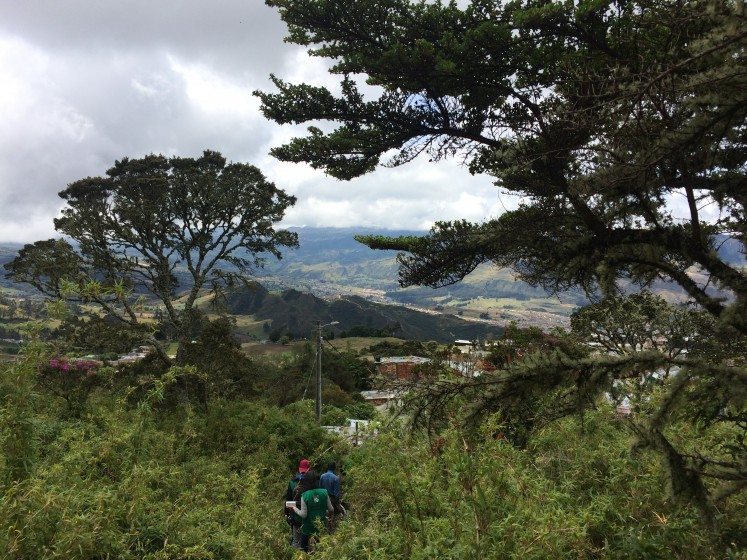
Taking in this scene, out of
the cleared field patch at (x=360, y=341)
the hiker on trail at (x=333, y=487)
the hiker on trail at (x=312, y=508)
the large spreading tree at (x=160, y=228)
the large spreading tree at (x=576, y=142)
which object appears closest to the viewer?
the large spreading tree at (x=576, y=142)

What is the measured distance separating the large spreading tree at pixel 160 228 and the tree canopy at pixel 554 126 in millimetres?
12752

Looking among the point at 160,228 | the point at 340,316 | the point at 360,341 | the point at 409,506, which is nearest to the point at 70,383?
the point at 160,228

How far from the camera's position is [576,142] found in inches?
226

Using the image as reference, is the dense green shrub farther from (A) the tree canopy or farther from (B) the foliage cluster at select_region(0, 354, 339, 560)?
(A) the tree canopy

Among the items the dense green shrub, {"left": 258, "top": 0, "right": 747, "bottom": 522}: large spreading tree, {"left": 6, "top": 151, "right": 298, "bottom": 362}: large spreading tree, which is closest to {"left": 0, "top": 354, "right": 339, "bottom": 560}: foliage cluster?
the dense green shrub

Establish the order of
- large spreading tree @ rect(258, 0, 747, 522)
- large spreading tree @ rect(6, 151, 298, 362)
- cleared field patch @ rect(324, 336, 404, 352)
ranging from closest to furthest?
large spreading tree @ rect(258, 0, 747, 522), large spreading tree @ rect(6, 151, 298, 362), cleared field patch @ rect(324, 336, 404, 352)

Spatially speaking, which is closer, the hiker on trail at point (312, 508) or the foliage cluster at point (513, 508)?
the foliage cluster at point (513, 508)

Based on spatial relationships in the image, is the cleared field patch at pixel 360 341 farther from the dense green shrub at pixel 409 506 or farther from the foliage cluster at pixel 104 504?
the dense green shrub at pixel 409 506

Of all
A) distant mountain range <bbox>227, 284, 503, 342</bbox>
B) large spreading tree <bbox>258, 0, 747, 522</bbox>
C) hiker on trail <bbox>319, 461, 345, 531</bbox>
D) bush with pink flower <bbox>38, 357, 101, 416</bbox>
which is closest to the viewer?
large spreading tree <bbox>258, 0, 747, 522</bbox>

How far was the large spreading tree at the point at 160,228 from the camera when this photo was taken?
1772 cm

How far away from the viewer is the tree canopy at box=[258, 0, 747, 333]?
393cm

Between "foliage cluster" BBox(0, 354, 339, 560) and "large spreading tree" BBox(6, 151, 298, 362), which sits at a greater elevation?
"large spreading tree" BBox(6, 151, 298, 362)

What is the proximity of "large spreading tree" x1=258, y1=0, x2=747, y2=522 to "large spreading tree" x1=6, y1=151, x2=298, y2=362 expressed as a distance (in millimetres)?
13009

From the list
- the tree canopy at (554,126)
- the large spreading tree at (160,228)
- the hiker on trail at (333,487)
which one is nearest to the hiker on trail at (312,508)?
the hiker on trail at (333,487)
